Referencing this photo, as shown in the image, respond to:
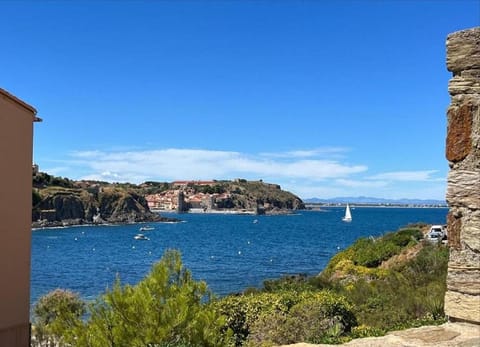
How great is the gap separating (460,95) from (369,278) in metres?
17.9

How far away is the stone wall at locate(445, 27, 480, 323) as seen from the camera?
376 centimetres

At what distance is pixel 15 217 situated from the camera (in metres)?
→ 8.68

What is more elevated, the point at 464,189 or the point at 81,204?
the point at 81,204

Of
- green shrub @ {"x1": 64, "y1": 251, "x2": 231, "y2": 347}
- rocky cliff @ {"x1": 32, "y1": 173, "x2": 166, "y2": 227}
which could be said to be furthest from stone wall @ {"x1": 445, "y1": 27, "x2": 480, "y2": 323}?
rocky cliff @ {"x1": 32, "y1": 173, "x2": 166, "y2": 227}

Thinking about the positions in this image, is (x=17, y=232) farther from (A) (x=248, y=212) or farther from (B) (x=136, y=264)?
(A) (x=248, y=212)

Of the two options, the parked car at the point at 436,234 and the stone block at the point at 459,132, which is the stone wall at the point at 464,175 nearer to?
the stone block at the point at 459,132

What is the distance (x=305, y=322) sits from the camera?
9.68 m

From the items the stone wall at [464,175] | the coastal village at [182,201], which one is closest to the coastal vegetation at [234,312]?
the stone wall at [464,175]

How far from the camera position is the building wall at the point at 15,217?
27.4 ft

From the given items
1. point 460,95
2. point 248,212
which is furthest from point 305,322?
point 248,212

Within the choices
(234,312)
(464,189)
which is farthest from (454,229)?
(234,312)

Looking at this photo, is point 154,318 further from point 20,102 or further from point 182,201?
point 182,201

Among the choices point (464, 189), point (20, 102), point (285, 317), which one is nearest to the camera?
point (464, 189)

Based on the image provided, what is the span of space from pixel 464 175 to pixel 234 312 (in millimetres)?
8107
